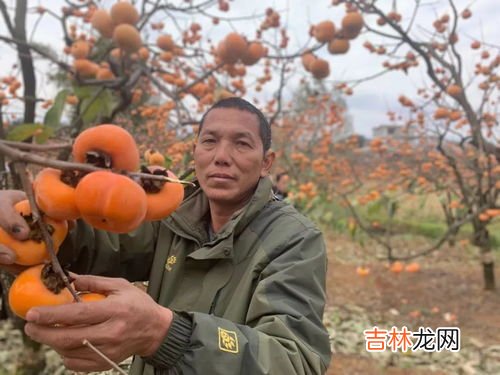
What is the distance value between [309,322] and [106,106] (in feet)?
7.21

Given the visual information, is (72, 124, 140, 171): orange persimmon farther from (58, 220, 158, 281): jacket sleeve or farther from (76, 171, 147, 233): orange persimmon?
(58, 220, 158, 281): jacket sleeve

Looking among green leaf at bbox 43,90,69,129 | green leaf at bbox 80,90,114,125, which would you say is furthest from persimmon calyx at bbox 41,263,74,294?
green leaf at bbox 80,90,114,125

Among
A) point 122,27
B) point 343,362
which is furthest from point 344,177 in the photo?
point 122,27

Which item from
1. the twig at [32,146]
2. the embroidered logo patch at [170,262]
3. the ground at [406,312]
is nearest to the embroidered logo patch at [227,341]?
the twig at [32,146]

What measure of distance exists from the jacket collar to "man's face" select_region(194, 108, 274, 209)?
2.3 inches

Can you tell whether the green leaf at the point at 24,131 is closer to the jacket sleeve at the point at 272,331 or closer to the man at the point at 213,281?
the man at the point at 213,281

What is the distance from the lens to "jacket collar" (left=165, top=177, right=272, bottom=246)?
4.25 ft

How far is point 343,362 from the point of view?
395 cm

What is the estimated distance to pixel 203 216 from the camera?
1479 millimetres

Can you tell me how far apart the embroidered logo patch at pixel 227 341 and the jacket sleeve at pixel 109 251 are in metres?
0.47

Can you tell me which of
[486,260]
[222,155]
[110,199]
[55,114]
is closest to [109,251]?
[222,155]

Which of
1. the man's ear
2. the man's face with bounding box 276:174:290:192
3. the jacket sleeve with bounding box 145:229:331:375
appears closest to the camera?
the jacket sleeve with bounding box 145:229:331:375

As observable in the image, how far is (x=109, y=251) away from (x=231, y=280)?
0.34 m

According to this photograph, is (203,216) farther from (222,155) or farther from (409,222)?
(409,222)
